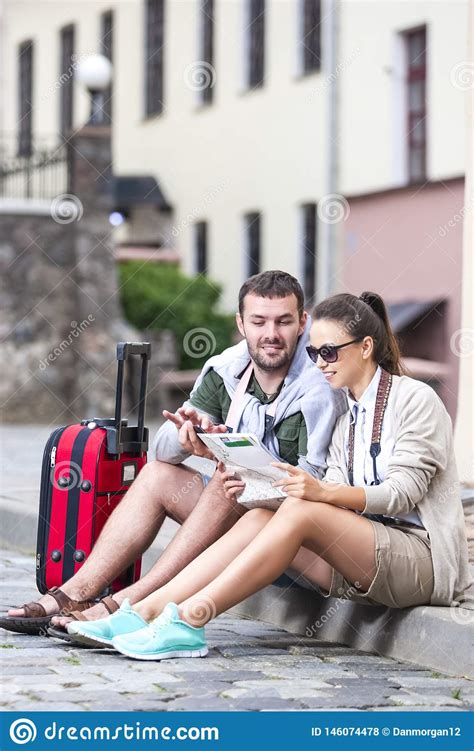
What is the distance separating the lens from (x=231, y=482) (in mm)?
4957

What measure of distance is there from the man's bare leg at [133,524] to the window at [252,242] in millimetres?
18052

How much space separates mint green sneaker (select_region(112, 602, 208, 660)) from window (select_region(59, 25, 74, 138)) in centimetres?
2341

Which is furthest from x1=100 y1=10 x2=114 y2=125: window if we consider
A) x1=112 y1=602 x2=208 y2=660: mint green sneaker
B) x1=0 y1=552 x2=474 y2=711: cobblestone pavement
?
x1=112 y1=602 x2=208 y2=660: mint green sneaker

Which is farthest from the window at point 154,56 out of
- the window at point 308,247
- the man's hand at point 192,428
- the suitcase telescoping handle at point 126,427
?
the man's hand at point 192,428

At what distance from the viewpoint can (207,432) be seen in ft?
16.7

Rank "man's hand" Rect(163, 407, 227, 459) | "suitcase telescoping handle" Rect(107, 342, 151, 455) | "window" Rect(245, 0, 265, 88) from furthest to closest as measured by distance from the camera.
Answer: "window" Rect(245, 0, 265, 88)
"suitcase telescoping handle" Rect(107, 342, 151, 455)
"man's hand" Rect(163, 407, 227, 459)

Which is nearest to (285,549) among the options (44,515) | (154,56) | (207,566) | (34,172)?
(207,566)

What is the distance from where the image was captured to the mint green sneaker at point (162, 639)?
4.72m

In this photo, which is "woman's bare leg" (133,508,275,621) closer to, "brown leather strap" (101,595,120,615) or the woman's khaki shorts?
"brown leather strap" (101,595,120,615)

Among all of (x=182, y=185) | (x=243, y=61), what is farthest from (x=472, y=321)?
(x=182, y=185)

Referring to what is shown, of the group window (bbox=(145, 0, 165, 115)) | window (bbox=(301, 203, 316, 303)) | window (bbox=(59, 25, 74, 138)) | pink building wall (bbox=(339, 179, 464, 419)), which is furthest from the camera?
window (bbox=(59, 25, 74, 138))

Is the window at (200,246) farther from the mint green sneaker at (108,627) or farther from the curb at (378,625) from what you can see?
the mint green sneaker at (108,627)

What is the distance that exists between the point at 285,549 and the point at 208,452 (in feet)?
2.06

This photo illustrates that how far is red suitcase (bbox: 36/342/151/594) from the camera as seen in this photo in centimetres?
547
